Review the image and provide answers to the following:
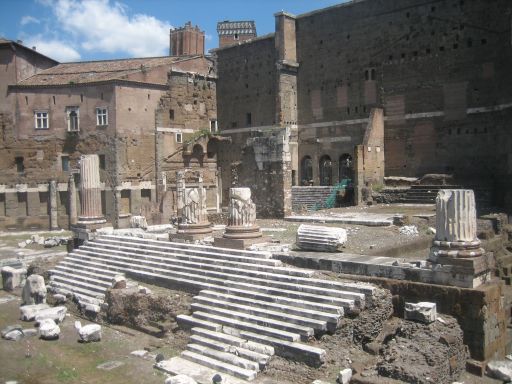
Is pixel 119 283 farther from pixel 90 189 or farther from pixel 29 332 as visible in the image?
pixel 90 189

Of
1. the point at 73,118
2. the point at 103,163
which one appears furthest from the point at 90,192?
the point at 73,118

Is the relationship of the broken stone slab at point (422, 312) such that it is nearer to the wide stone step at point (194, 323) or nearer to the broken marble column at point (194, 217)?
the wide stone step at point (194, 323)

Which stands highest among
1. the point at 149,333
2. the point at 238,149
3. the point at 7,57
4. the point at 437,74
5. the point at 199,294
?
the point at 7,57

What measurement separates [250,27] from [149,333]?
1694 inches

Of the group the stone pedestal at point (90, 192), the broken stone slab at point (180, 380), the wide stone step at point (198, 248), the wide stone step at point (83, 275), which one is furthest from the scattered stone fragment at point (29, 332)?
the stone pedestal at point (90, 192)

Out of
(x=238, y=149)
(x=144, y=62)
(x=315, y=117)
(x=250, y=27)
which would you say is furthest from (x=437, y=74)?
(x=250, y=27)

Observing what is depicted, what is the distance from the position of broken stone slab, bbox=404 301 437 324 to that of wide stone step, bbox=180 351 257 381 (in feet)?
8.68

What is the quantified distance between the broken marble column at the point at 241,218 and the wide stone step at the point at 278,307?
2082mm

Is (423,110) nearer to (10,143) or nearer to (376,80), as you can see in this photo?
(376,80)

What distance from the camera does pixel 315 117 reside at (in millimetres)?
31312

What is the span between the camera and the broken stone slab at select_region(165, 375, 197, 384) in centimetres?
755

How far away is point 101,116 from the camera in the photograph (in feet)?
96.5

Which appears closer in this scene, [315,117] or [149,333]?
[149,333]

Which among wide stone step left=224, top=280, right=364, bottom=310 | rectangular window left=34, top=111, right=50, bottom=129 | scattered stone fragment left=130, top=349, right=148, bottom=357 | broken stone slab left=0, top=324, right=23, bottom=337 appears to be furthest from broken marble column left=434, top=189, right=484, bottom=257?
rectangular window left=34, top=111, right=50, bottom=129
